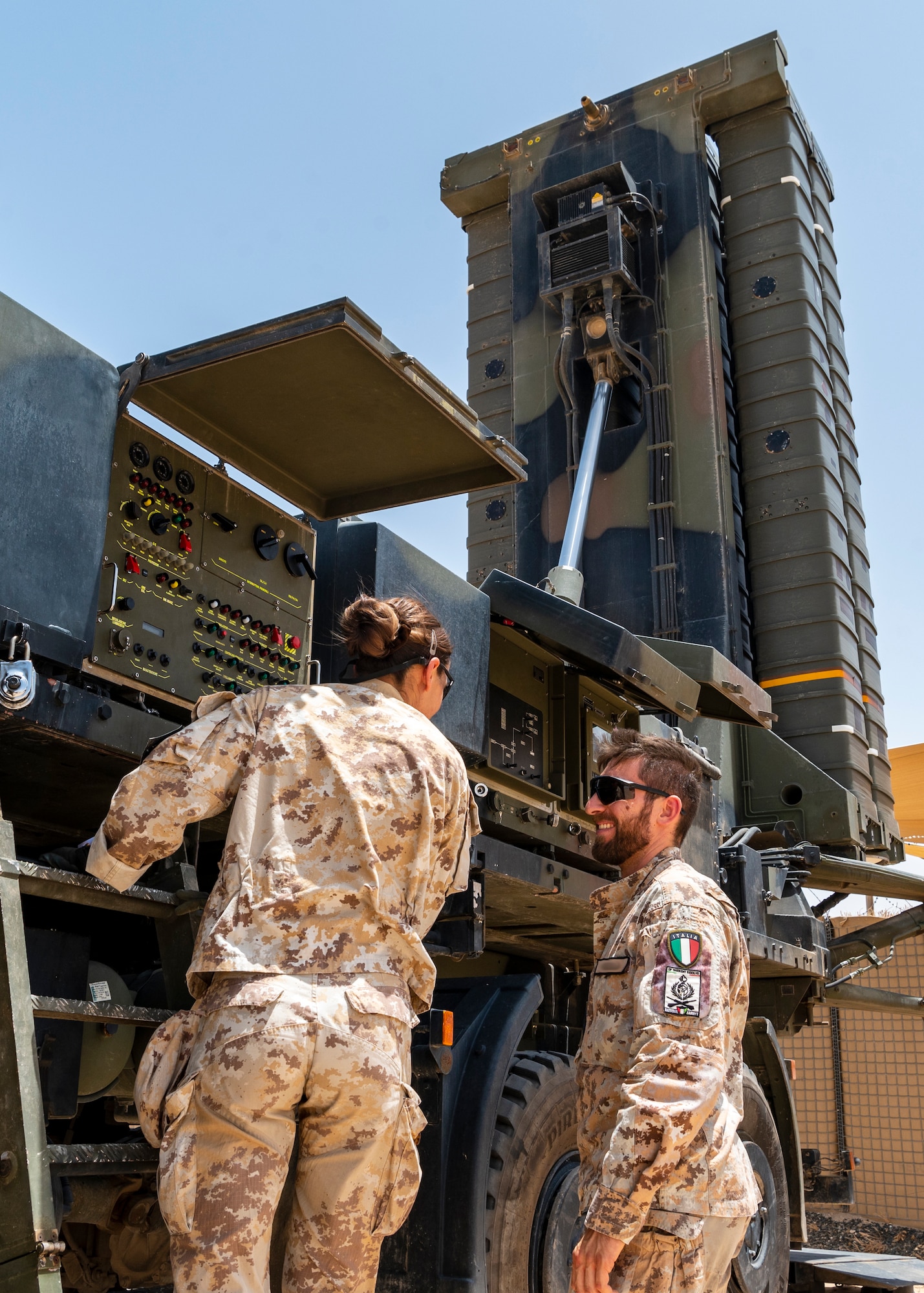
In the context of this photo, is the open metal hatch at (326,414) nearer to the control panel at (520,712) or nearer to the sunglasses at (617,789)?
the control panel at (520,712)

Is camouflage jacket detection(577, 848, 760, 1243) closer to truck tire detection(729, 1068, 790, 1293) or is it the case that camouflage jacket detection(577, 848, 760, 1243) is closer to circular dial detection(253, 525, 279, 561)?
circular dial detection(253, 525, 279, 561)

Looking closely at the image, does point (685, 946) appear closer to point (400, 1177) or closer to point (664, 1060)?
point (664, 1060)

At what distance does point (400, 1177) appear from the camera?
209 cm

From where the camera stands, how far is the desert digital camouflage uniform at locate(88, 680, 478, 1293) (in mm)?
1950

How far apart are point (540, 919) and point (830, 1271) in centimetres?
314

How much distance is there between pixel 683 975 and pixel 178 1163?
3.50 ft

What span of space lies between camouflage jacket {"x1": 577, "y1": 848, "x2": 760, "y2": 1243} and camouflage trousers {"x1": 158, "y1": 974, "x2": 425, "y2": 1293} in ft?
1.58

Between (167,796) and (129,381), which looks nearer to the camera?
(167,796)

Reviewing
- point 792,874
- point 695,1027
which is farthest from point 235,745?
point 792,874

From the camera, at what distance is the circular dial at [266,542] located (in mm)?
3555

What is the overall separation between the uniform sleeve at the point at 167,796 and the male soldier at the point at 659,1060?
965 mm

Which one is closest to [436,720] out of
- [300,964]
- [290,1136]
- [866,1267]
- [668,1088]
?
[668,1088]

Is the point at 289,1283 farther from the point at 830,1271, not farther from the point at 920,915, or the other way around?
the point at 920,915

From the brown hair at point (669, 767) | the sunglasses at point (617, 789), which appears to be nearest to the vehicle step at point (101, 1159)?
the sunglasses at point (617, 789)
